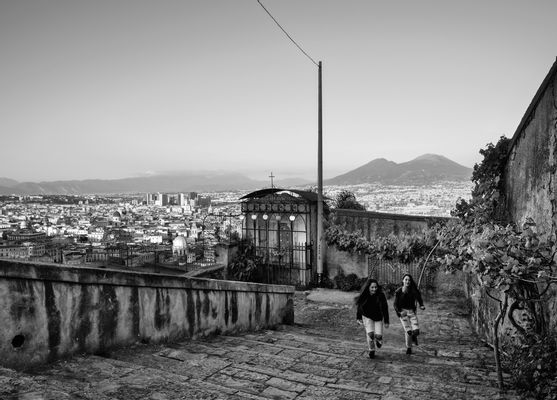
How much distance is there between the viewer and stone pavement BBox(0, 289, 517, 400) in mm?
3430

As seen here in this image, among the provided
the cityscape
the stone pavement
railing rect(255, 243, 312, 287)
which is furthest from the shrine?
the stone pavement

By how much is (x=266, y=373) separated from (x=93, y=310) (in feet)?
6.64

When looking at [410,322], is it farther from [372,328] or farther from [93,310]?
[93,310]

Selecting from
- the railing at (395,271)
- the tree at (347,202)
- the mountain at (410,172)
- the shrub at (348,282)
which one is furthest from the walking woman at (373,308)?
the mountain at (410,172)

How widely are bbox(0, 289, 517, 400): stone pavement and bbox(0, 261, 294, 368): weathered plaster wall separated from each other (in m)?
0.18

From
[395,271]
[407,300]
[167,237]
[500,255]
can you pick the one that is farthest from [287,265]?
[167,237]

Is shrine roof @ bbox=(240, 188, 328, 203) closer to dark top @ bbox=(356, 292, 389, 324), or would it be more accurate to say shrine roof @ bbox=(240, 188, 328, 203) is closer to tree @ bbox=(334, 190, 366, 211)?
tree @ bbox=(334, 190, 366, 211)

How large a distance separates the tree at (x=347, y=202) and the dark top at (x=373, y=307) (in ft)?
41.4

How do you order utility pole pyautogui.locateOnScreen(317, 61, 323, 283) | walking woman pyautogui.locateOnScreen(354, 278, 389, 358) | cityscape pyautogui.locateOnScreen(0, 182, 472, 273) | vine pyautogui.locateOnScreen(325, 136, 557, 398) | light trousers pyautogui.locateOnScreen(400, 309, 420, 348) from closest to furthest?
vine pyautogui.locateOnScreen(325, 136, 557, 398) < walking woman pyautogui.locateOnScreen(354, 278, 389, 358) < light trousers pyautogui.locateOnScreen(400, 309, 420, 348) < cityscape pyautogui.locateOnScreen(0, 182, 472, 273) < utility pole pyautogui.locateOnScreen(317, 61, 323, 283)

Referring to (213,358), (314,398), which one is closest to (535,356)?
(314,398)

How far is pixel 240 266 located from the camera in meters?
14.7

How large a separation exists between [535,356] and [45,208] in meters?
61.3

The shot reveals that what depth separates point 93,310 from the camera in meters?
4.48

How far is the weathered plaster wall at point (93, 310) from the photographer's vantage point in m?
→ 3.70
